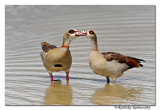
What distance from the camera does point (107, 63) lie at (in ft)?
32.7

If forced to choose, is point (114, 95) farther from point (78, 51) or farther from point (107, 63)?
point (78, 51)

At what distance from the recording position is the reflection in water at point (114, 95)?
8625mm

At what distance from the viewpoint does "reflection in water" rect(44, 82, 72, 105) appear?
8633 millimetres

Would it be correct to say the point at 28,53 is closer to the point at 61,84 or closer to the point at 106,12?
the point at 61,84

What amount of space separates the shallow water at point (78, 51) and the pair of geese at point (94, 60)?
14.0 inches

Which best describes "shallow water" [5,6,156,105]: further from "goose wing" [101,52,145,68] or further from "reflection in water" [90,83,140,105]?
"goose wing" [101,52,145,68]

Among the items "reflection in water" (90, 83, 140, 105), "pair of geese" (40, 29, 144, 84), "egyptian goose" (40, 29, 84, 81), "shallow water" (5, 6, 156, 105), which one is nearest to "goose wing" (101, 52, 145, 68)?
"pair of geese" (40, 29, 144, 84)

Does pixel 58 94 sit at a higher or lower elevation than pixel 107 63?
lower

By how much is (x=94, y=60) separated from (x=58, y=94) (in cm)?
128

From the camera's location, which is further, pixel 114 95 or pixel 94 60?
pixel 94 60

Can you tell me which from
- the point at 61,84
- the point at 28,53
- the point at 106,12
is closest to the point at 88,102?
the point at 61,84

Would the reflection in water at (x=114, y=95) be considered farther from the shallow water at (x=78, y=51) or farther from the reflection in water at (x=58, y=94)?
the reflection in water at (x=58, y=94)

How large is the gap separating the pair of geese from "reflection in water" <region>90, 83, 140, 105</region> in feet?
1.39

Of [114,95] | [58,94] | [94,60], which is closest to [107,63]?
[94,60]
